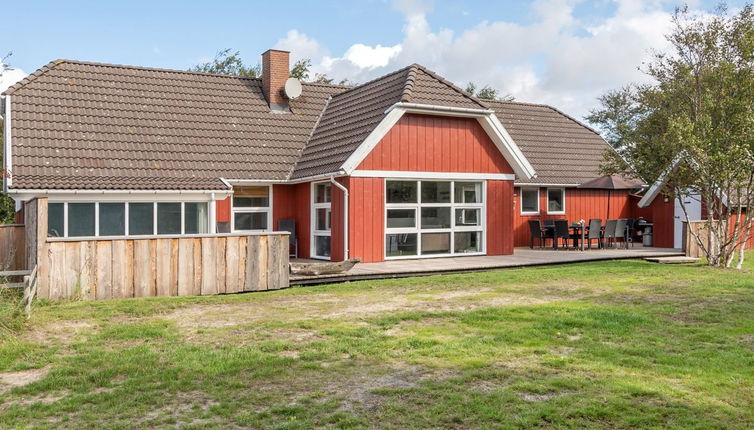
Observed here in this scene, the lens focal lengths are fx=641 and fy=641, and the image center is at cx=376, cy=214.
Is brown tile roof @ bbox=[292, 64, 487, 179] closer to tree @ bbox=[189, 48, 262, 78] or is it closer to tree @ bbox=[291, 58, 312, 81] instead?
tree @ bbox=[291, 58, 312, 81]

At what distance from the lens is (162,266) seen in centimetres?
1198

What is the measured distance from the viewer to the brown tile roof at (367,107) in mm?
17594

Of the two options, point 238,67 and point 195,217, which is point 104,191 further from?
point 238,67

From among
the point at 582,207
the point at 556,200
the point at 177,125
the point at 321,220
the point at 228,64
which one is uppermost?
the point at 228,64

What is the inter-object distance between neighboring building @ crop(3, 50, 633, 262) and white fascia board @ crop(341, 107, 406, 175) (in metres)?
0.03

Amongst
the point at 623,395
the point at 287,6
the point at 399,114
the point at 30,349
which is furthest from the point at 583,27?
the point at 30,349

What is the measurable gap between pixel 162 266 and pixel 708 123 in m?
13.6

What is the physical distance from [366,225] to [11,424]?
40.5 ft

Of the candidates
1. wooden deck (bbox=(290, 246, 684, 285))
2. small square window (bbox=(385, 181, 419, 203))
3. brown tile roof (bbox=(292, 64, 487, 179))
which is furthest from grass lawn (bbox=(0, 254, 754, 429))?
brown tile roof (bbox=(292, 64, 487, 179))

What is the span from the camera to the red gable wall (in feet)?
57.3

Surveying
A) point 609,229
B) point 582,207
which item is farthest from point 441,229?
point 582,207

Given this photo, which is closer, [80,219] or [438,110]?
[80,219]

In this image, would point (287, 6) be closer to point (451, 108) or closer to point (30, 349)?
point (451, 108)

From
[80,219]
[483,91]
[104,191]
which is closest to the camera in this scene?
[104,191]
